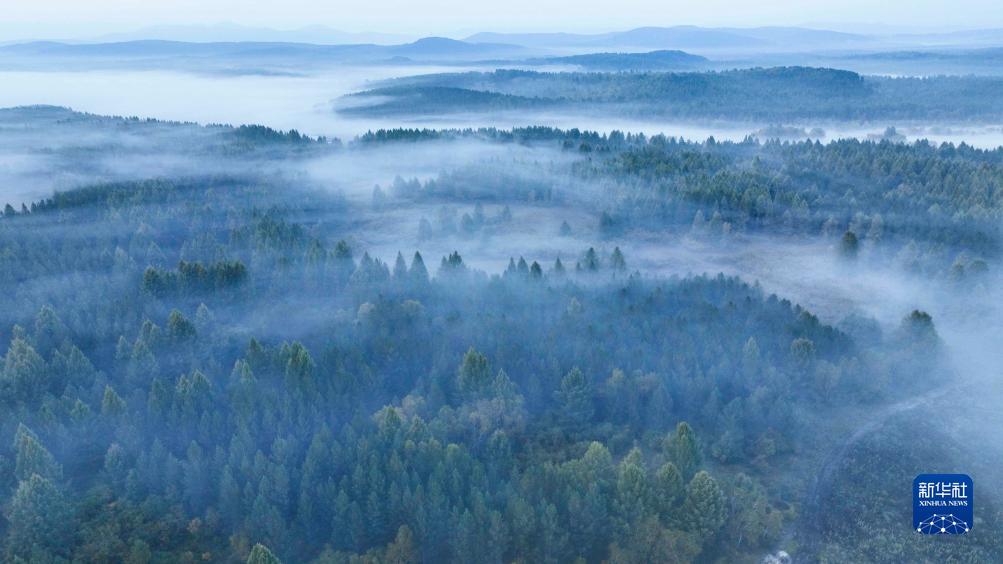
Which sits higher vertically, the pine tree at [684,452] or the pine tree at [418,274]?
the pine tree at [418,274]

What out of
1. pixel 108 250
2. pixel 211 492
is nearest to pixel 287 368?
pixel 211 492

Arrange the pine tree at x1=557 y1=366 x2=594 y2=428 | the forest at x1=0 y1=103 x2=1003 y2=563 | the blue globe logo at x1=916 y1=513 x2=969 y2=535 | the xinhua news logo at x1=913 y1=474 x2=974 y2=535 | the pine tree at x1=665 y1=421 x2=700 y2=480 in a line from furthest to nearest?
the pine tree at x1=557 y1=366 x2=594 y2=428 → the pine tree at x1=665 y1=421 x2=700 y2=480 → the xinhua news logo at x1=913 y1=474 x2=974 y2=535 → the blue globe logo at x1=916 y1=513 x2=969 y2=535 → the forest at x1=0 y1=103 x2=1003 y2=563

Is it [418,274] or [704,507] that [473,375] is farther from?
[418,274]

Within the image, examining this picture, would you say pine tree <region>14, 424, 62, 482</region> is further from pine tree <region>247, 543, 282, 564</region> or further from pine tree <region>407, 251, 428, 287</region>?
pine tree <region>407, 251, 428, 287</region>

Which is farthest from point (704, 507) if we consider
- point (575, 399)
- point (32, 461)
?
point (32, 461)

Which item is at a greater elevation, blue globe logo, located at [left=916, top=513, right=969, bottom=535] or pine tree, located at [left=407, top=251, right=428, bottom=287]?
pine tree, located at [left=407, top=251, right=428, bottom=287]

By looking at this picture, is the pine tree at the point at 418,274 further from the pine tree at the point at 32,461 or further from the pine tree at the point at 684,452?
the pine tree at the point at 32,461

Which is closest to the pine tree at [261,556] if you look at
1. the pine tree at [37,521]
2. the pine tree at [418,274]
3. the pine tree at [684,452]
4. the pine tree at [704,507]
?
the pine tree at [37,521]

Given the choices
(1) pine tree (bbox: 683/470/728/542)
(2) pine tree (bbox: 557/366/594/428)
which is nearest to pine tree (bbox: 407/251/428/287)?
(2) pine tree (bbox: 557/366/594/428)

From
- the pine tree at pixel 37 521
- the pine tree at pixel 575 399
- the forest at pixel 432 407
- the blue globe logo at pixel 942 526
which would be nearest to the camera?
the pine tree at pixel 37 521

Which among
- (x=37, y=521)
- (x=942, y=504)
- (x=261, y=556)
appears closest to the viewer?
(x=261, y=556)
